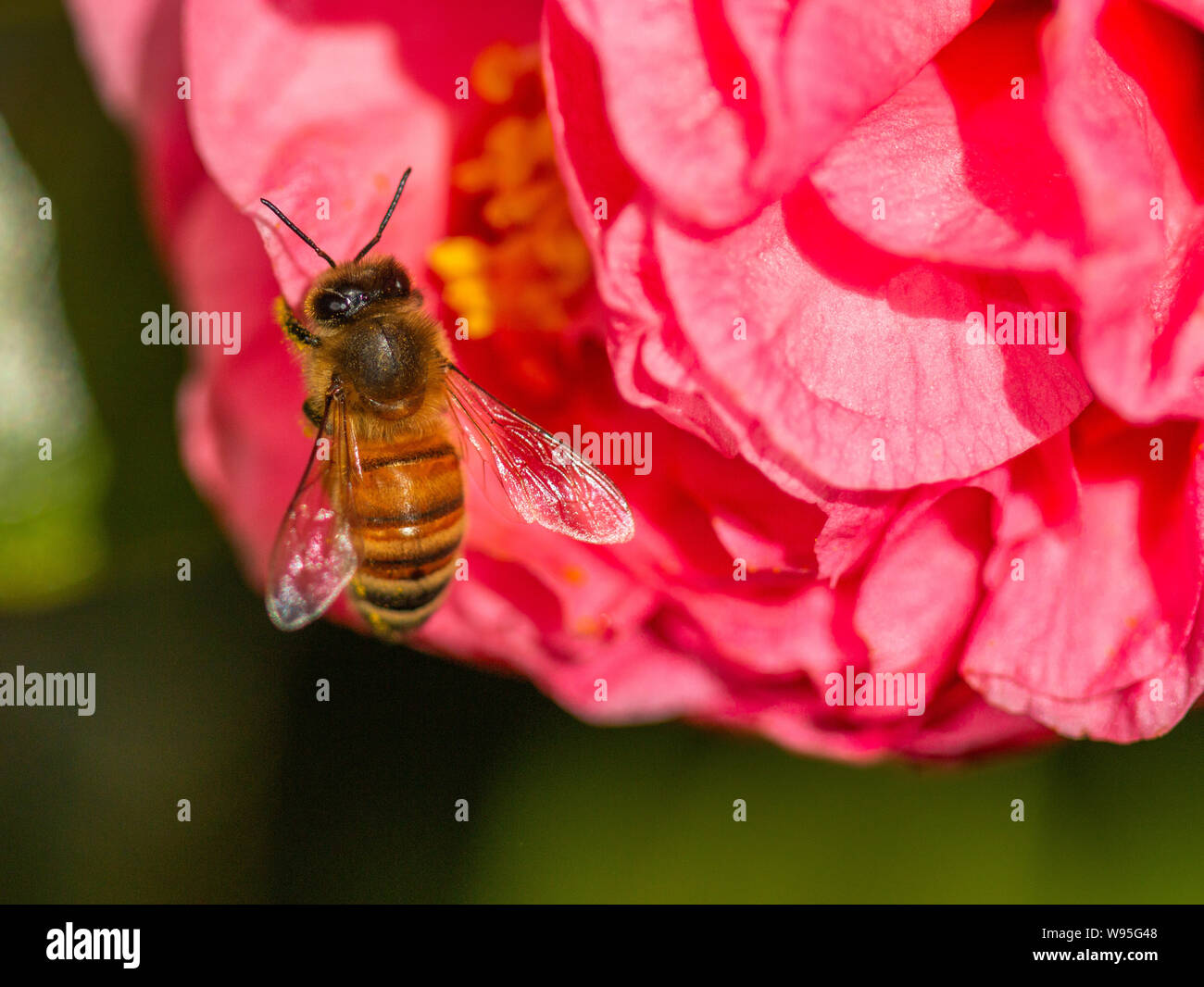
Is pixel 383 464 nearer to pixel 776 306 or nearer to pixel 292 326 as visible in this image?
pixel 292 326

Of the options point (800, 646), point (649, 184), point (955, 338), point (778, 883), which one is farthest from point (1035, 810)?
point (649, 184)

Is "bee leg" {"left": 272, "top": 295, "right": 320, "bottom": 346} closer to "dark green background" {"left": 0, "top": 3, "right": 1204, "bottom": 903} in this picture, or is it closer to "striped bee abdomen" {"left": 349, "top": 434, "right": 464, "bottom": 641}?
"striped bee abdomen" {"left": 349, "top": 434, "right": 464, "bottom": 641}

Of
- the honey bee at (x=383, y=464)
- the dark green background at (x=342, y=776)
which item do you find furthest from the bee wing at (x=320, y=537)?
the dark green background at (x=342, y=776)

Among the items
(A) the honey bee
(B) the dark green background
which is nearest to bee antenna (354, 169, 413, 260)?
(A) the honey bee

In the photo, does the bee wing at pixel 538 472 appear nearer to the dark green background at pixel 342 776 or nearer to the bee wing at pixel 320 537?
the bee wing at pixel 320 537

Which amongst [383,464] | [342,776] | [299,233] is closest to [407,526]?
[383,464]
